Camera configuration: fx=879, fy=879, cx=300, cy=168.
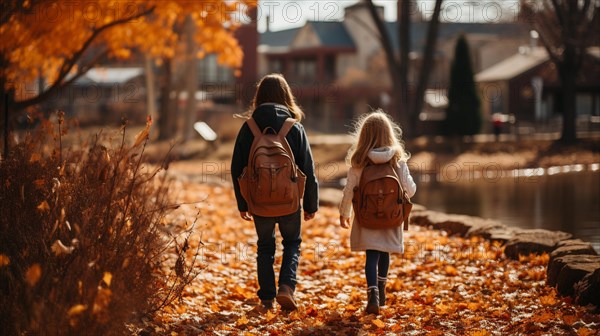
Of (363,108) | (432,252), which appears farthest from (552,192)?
(363,108)

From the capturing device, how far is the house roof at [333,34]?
5581 cm

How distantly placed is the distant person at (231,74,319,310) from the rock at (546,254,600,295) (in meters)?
2.17

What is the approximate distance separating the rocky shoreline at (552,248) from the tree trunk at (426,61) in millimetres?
18194

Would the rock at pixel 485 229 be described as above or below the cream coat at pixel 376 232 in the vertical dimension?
below

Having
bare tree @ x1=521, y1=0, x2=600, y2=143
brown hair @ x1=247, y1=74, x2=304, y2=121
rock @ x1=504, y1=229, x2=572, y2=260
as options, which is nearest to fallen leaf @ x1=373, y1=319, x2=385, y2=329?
brown hair @ x1=247, y1=74, x2=304, y2=121

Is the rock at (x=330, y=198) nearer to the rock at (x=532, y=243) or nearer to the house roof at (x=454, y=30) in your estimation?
the rock at (x=532, y=243)

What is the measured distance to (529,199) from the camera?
18.9 m

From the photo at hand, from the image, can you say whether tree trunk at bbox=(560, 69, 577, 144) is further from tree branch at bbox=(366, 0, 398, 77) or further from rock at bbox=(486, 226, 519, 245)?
rock at bbox=(486, 226, 519, 245)

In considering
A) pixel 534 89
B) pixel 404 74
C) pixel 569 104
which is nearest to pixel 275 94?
pixel 404 74

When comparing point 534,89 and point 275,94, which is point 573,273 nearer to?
point 275,94

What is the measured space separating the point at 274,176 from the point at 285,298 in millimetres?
1011

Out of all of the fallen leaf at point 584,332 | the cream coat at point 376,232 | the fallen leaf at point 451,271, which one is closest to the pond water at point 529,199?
the fallen leaf at point 451,271

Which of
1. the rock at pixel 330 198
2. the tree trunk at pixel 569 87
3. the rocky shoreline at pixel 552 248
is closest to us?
the rocky shoreline at pixel 552 248

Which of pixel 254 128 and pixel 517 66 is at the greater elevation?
pixel 517 66
